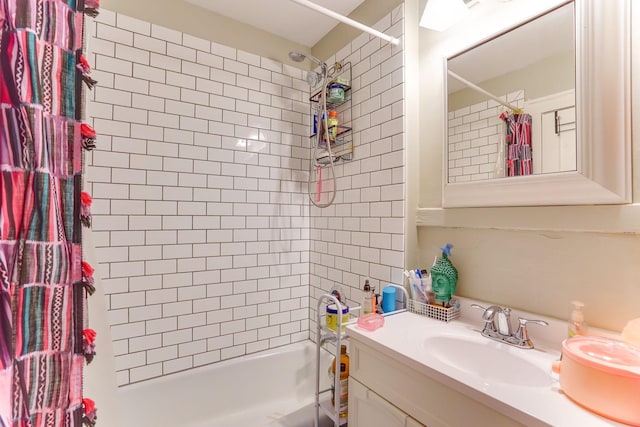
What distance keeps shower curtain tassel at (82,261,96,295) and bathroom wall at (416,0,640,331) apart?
1.33 metres

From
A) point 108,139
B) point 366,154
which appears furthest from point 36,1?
point 366,154

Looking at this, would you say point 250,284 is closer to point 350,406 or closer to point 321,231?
point 321,231

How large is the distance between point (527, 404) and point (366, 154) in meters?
1.35

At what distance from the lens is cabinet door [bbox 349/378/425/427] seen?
1001 mm

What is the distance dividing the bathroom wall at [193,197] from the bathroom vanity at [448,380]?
3.30 feet

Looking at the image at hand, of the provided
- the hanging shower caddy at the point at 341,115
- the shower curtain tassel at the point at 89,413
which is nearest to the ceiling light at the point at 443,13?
the hanging shower caddy at the point at 341,115

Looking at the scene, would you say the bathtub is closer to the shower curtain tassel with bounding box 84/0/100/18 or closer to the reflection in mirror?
the reflection in mirror

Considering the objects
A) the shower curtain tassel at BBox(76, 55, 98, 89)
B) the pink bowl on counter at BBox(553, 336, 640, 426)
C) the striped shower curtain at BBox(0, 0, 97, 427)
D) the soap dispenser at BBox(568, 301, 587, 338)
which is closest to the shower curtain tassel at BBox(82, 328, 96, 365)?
the striped shower curtain at BBox(0, 0, 97, 427)

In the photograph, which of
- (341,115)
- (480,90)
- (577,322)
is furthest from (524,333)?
(341,115)

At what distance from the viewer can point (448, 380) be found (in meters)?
0.85

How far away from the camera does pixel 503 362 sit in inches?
40.8

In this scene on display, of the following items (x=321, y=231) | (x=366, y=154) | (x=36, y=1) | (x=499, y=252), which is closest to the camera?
(x=36, y=1)

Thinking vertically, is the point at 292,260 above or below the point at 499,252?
below

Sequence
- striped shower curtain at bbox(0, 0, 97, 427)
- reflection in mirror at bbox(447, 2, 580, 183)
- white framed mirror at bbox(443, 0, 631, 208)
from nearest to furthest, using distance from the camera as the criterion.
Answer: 1. striped shower curtain at bbox(0, 0, 97, 427)
2. white framed mirror at bbox(443, 0, 631, 208)
3. reflection in mirror at bbox(447, 2, 580, 183)
